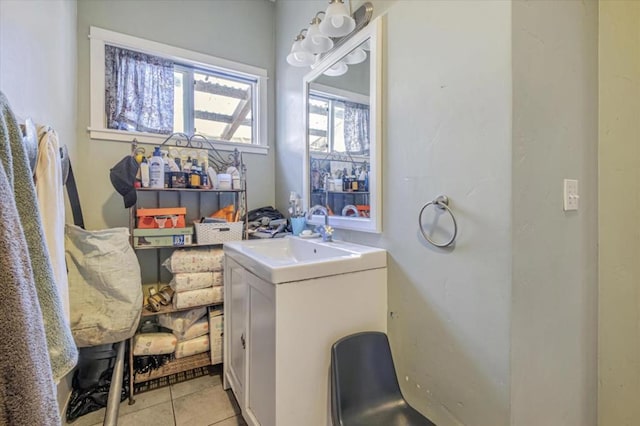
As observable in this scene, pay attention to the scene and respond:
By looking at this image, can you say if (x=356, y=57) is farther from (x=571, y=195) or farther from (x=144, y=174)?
(x=144, y=174)

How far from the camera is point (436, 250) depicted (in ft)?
3.80

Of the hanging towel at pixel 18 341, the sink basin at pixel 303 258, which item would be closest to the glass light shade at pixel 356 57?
the sink basin at pixel 303 258

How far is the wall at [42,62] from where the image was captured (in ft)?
3.40

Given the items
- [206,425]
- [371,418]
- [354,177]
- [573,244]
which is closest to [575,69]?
[573,244]

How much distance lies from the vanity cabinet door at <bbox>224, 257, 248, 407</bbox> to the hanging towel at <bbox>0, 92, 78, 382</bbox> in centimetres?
90

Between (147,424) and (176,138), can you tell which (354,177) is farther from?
(147,424)

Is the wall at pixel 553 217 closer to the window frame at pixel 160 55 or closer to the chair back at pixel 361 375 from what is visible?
the chair back at pixel 361 375

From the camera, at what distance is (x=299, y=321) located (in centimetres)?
115

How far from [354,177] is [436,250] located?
680mm

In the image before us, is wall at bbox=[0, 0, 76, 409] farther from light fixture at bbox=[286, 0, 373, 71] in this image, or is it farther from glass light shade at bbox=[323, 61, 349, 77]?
glass light shade at bbox=[323, 61, 349, 77]

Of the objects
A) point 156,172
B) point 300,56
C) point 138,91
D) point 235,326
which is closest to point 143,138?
point 138,91

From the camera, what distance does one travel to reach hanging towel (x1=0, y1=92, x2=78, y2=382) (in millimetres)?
529

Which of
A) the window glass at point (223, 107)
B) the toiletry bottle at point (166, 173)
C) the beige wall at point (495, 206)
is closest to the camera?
the beige wall at point (495, 206)

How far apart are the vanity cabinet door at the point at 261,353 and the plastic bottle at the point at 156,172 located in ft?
3.18
